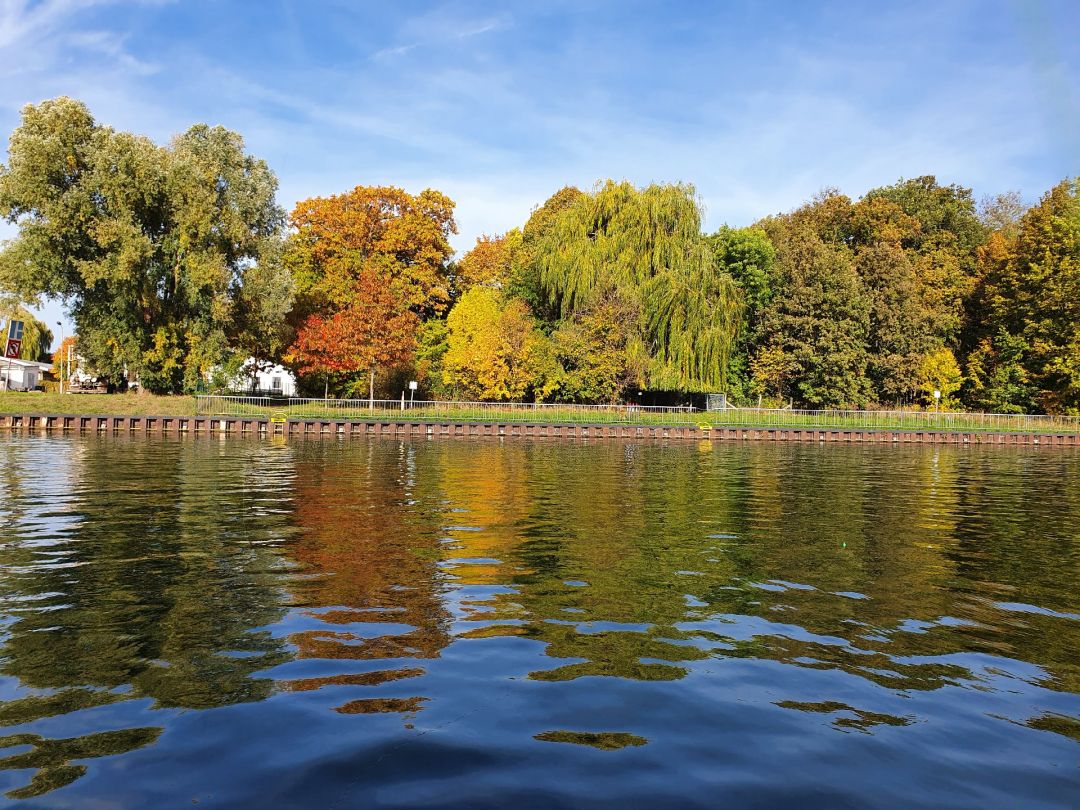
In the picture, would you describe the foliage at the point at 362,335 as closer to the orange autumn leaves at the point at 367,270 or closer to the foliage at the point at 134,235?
the orange autumn leaves at the point at 367,270

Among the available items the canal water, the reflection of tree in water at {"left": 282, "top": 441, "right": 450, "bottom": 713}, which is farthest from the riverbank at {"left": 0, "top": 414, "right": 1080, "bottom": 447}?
the canal water

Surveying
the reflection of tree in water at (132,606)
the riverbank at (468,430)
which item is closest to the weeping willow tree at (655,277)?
the riverbank at (468,430)

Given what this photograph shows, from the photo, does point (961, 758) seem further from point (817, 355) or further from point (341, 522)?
point (817, 355)

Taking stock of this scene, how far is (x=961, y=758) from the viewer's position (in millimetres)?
6027

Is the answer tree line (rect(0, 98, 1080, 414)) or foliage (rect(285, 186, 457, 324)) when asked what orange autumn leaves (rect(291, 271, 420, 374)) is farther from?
foliage (rect(285, 186, 457, 324))

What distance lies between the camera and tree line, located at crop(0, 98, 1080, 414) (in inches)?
2002

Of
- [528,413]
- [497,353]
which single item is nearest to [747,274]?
[497,353]

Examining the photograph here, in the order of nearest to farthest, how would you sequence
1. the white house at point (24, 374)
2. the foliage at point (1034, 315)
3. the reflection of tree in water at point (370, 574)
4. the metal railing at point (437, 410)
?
the reflection of tree in water at point (370, 574) → the metal railing at point (437, 410) → the foliage at point (1034, 315) → the white house at point (24, 374)

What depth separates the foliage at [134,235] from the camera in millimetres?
48906

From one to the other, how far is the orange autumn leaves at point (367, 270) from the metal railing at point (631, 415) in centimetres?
426

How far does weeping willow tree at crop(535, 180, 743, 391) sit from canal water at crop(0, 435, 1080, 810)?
38.5 m

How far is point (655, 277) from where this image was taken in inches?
2259

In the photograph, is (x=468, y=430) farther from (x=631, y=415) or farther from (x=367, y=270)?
(x=367, y=270)

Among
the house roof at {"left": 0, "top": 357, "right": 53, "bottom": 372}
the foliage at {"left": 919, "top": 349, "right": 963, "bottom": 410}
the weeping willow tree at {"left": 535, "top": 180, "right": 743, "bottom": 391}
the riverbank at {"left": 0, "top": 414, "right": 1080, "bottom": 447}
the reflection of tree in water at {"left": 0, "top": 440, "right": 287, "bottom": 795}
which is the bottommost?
the reflection of tree in water at {"left": 0, "top": 440, "right": 287, "bottom": 795}
